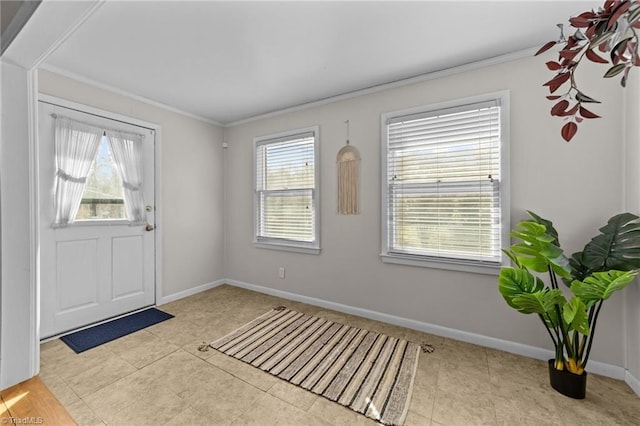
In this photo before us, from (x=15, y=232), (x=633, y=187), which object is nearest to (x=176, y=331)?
(x=15, y=232)

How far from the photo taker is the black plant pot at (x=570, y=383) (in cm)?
171

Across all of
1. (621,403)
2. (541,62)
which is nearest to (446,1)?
(541,62)

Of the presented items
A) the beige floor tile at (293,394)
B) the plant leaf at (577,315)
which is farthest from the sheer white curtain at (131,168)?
the plant leaf at (577,315)

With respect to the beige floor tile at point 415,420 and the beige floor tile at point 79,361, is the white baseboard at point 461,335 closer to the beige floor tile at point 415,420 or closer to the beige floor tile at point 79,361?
the beige floor tile at point 415,420

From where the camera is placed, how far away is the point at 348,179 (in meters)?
3.01

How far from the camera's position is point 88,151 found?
8.78 feet

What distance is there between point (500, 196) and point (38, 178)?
3694 millimetres

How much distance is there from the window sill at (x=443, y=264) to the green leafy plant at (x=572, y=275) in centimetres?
50

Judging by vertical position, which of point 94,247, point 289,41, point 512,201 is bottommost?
point 94,247

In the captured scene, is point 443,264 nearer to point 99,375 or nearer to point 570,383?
point 570,383

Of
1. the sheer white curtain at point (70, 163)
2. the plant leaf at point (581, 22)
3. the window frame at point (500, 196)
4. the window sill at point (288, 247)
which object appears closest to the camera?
the plant leaf at point (581, 22)

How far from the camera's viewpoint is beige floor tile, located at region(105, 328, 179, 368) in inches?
84.6

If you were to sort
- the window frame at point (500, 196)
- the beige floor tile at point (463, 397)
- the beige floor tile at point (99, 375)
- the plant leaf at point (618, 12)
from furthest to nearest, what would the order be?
1. the window frame at point (500, 196)
2. the beige floor tile at point (99, 375)
3. the beige floor tile at point (463, 397)
4. the plant leaf at point (618, 12)

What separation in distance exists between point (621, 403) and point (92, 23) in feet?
14.3
